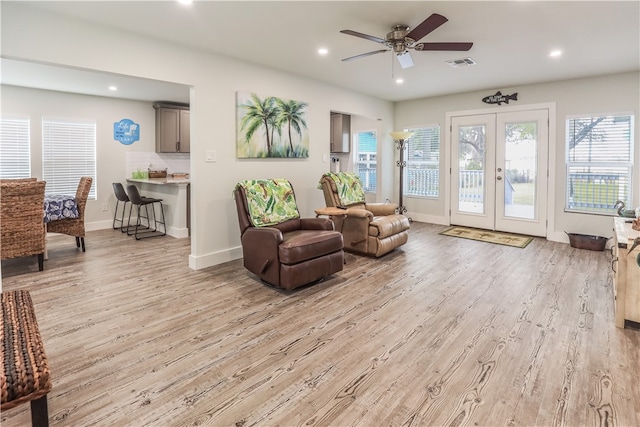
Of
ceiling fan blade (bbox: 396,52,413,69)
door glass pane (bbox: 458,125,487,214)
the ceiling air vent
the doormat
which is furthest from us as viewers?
door glass pane (bbox: 458,125,487,214)

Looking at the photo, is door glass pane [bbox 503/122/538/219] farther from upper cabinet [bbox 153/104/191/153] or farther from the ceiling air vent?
upper cabinet [bbox 153/104/191/153]

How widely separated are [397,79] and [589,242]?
3.51 meters

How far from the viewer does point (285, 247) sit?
10.2 ft

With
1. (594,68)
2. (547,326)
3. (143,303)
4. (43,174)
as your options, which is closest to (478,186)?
(594,68)

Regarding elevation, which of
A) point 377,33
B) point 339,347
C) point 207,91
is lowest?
point 339,347

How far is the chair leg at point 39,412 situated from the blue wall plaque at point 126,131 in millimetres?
6102

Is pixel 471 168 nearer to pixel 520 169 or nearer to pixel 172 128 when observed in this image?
pixel 520 169

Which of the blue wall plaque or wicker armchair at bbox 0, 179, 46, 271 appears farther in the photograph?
the blue wall plaque

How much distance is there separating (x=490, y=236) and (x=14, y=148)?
303 inches

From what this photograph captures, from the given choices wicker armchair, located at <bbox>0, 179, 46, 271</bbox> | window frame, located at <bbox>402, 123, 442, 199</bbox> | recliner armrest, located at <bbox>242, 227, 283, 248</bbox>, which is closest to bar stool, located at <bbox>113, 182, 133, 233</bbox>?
wicker armchair, located at <bbox>0, 179, 46, 271</bbox>

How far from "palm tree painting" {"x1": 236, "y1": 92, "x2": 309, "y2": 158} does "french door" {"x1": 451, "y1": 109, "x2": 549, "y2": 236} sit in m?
3.09

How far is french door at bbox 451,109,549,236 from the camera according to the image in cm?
543

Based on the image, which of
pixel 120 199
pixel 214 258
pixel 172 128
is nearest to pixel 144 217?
pixel 120 199

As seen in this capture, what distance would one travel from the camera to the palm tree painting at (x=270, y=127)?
13.8 feet
